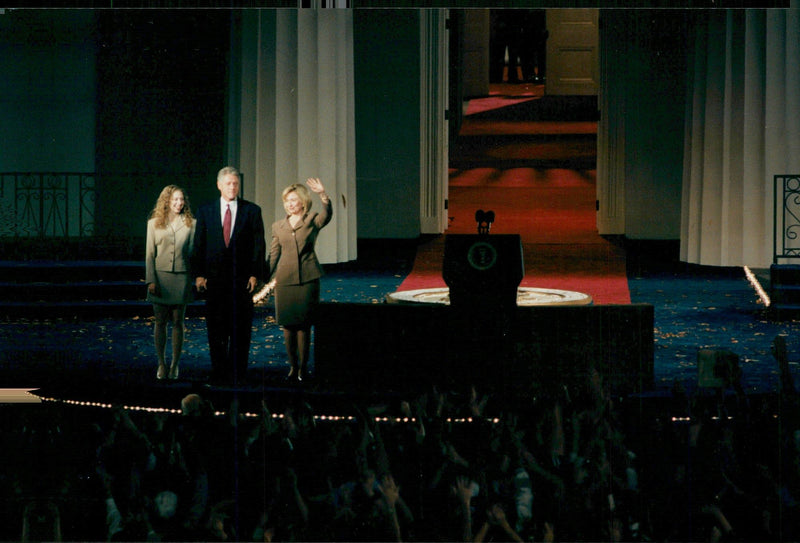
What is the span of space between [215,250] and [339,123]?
21.4ft

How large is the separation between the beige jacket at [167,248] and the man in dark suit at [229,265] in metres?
0.43

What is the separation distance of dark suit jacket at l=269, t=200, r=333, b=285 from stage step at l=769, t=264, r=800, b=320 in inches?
171

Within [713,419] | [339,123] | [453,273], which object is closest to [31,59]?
[339,123]

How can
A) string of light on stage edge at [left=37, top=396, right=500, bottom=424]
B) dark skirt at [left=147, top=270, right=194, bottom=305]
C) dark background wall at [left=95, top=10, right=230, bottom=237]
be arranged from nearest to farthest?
string of light on stage edge at [left=37, top=396, right=500, bottom=424] < dark skirt at [left=147, top=270, right=194, bottom=305] < dark background wall at [left=95, top=10, right=230, bottom=237]

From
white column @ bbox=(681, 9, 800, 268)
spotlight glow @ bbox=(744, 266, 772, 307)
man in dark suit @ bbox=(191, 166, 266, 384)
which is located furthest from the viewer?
white column @ bbox=(681, 9, 800, 268)

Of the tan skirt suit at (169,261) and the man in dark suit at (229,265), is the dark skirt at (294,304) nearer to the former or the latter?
the man in dark suit at (229,265)

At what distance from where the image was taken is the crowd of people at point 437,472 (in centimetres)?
527

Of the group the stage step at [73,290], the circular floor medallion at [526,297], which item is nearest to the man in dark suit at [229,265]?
the circular floor medallion at [526,297]

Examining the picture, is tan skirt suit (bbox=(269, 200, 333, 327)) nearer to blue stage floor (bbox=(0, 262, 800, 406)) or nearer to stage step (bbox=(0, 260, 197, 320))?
blue stage floor (bbox=(0, 262, 800, 406))

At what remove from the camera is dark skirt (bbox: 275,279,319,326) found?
22.9 feet

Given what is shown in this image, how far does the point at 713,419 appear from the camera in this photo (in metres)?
6.01

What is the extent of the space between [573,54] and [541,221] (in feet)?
24.8

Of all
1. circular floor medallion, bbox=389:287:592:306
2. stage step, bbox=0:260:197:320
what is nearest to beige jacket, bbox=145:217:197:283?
circular floor medallion, bbox=389:287:592:306

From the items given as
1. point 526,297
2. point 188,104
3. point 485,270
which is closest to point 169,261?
point 485,270
